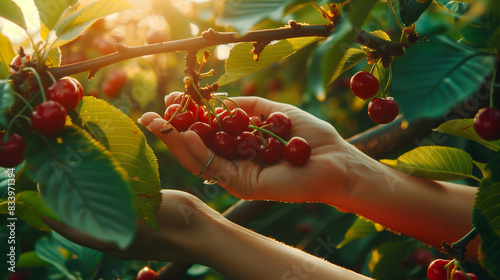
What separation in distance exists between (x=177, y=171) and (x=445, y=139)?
170cm

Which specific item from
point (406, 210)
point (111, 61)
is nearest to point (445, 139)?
point (406, 210)

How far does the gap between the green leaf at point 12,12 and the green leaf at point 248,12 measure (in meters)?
0.49

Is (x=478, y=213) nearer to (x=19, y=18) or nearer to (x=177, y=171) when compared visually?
(x=19, y=18)

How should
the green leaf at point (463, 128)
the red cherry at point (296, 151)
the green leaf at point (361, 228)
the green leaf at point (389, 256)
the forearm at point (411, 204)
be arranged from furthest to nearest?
the green leaf at point (389, 256), the green leaf at point (361, 228), the forearm at point (411, 204), the red cherry at point (296, 151), the green leaf at point (463, 128)

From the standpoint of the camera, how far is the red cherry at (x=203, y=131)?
4.25ft

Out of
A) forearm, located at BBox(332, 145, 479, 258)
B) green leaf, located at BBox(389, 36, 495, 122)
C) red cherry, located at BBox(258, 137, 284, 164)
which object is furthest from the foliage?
red cherry, located at BBox(258, 137, 284, 164)

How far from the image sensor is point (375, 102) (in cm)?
112

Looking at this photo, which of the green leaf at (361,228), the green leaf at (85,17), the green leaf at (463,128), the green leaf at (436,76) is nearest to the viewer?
the green leaf at (436,76)

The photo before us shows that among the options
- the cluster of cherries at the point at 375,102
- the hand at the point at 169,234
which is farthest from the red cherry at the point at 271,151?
the cluster of cherries at the point at 375,102

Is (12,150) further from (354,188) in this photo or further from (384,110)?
(354,188)

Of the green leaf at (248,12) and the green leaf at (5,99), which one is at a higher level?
the green leaf at (248,12)

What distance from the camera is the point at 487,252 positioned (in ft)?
2.42

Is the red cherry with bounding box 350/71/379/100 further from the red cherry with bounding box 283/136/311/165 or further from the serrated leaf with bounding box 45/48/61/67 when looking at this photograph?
the serrated leaf with bounding box 45/48/61/67

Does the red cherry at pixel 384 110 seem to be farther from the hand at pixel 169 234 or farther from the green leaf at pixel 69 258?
the green leaf at pixel 69 258
